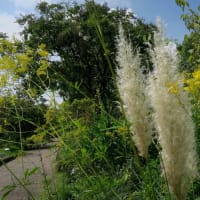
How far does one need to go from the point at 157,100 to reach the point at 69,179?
11.9 ft

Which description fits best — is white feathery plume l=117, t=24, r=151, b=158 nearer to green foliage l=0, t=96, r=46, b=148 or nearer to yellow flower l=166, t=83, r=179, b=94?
yellow flower l=166, t=83, r=179, b=94

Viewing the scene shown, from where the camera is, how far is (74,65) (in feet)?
90.3

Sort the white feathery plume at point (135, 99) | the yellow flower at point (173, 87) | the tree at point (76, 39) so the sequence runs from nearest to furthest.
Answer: the yellow flower at point (173, 87)
the white feathery plume at point (135, 99)
the tree at point (76, 39)

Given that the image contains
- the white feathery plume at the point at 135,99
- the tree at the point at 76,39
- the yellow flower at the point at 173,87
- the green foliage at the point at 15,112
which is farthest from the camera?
the tree at the point at 76,39

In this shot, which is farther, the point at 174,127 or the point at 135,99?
the point at 135,99

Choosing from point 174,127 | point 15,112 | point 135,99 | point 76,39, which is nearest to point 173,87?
point 174,127

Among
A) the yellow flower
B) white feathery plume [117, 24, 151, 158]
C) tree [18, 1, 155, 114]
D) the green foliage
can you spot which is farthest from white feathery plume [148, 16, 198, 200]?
tree [18, 1, 155, 114]

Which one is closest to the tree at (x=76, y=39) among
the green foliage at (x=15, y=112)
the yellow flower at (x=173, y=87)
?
the green foliage at (x=15, y=112)

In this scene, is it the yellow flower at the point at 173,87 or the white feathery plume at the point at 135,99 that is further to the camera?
the white feathery plume at the point at 135,99

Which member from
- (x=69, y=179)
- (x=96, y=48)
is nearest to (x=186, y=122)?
(x=69, y=179)

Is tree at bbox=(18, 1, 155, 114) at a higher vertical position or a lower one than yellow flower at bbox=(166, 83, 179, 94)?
higher

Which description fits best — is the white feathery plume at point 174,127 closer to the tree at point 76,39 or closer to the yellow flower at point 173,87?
the yellow flower at point 173,87

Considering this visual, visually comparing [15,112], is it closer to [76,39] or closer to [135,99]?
[135,99]

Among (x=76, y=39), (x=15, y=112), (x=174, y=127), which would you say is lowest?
(x=174, y=127)
